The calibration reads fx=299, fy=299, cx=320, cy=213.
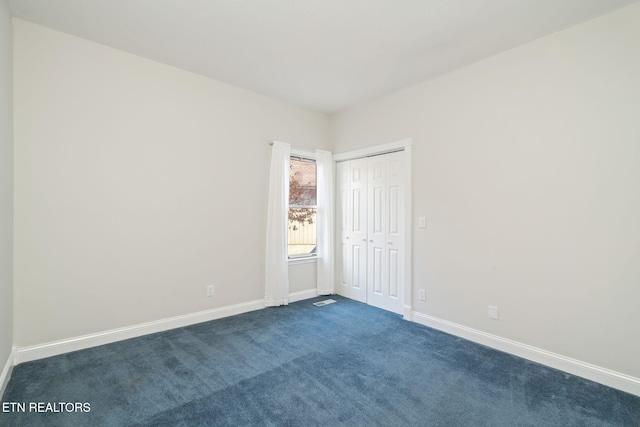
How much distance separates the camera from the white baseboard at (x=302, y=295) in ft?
14.3

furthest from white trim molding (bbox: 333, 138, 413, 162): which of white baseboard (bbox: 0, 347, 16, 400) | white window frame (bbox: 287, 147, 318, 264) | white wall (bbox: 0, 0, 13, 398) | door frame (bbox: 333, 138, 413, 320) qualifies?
white baseboard (bbox: 0, 347, 16, 400)

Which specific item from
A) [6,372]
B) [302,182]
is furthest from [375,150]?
[6,372]

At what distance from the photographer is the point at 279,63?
3.17 m

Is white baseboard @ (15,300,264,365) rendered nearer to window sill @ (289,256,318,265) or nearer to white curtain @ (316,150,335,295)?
window sill @ (289,256,318,265)

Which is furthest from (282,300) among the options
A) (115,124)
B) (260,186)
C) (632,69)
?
(632,69)

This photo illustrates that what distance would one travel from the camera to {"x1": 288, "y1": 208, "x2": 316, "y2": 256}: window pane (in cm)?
454

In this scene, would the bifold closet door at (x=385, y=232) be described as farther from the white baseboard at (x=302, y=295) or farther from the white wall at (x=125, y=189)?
the white wall at (x=125, y=189)

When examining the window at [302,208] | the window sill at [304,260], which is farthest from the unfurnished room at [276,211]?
the window at [302,208]

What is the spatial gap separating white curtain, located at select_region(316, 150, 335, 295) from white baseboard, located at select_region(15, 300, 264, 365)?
3.78 feet

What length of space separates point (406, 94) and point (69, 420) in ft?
14.0

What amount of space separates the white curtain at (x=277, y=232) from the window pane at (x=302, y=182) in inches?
14.3

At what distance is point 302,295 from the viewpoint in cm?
447

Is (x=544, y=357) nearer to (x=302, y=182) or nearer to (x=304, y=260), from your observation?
(x=304, y=260)

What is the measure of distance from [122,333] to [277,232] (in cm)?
201
